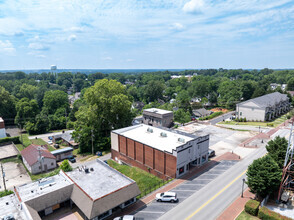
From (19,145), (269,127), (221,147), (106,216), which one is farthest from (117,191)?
(269,127)

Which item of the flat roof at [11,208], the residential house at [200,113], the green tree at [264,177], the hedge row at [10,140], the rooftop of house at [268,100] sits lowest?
the hedge row at [10,140]

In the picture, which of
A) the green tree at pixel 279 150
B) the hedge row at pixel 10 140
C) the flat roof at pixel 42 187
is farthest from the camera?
the hedge row at pixel 10 140

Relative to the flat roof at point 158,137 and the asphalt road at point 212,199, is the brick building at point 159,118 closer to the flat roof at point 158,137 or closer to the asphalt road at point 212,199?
the flat roof at point 158,137

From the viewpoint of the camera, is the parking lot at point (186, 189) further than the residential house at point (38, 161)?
No

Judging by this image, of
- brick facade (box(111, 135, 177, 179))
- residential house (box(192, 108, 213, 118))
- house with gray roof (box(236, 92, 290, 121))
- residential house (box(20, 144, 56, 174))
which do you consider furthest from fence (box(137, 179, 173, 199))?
residential house (box(192, 108, 213, 118))

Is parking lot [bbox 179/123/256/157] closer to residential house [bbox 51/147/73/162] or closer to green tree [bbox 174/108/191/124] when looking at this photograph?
green tree [bbox 174/108/191/124]

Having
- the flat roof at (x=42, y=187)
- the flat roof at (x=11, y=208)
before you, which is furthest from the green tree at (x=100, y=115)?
the flat roof at (x=11, y=208)

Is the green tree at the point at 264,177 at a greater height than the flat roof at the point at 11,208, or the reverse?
the green tree at the point at 264,177
